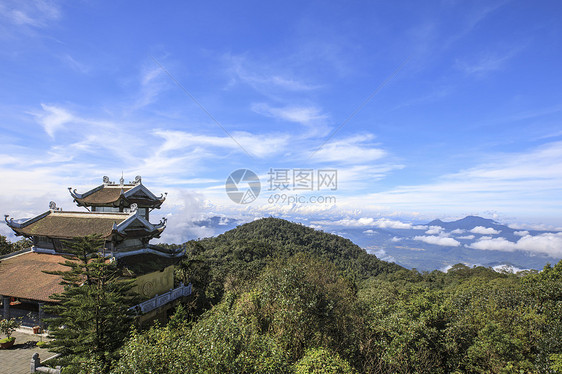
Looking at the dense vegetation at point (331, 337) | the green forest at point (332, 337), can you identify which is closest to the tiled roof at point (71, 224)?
the green forest at point (332, 337)

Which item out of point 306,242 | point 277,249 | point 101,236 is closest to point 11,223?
point 101,236

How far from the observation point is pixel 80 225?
1553 centimetres

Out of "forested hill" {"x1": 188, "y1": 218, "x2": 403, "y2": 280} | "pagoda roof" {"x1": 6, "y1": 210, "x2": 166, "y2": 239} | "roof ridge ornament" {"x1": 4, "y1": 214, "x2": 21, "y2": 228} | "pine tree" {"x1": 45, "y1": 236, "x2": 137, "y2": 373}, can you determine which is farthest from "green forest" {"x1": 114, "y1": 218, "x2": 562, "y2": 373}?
"forested hill" {"x1": 188, "y1": 218, "x2": 403, "y2": 280}

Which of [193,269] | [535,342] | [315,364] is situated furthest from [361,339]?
[193,269]

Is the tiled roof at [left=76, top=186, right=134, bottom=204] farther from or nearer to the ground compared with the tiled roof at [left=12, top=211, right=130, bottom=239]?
farther from the ground

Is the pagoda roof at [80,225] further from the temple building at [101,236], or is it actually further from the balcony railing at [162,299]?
the balcony railing at [162,299]


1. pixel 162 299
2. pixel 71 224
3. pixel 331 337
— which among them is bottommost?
pixel 162 299

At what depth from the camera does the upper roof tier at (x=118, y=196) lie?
57.1ft

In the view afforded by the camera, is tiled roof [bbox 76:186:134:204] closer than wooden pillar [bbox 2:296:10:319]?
No

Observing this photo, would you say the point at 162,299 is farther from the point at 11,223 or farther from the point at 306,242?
the point at 306,242

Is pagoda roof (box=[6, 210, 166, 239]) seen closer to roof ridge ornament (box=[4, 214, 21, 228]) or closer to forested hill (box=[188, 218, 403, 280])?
roof ridge ornament (box=[4, 214, 21, 228])

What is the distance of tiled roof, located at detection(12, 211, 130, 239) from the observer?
14.9 m

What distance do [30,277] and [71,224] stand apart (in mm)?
3113

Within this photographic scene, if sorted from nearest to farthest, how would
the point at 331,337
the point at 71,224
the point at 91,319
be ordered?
1. the point at 91,319
2. the point at 331,337
3. the point at 71,224
